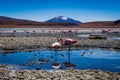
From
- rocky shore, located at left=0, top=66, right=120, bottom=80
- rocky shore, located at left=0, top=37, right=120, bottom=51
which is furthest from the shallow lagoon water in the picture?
rocky shore, located at left=0, top=37, right=120, bottom=51

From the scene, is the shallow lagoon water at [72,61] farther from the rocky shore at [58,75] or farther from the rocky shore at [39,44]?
the rocky shore at [39,44]

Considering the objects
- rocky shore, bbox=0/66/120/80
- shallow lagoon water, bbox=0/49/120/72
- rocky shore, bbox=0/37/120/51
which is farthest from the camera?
rocky shore, bbox=0/37/120/51

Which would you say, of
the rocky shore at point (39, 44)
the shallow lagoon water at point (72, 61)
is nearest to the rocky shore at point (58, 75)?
the shallow lagoon water at point (72, 61)

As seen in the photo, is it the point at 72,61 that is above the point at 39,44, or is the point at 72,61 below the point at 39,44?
below

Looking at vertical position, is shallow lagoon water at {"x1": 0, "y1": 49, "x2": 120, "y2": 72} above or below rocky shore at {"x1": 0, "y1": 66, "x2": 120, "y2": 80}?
below

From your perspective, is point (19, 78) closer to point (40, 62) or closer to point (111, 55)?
point (40, 62)

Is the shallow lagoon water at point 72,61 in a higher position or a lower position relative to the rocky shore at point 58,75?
lower

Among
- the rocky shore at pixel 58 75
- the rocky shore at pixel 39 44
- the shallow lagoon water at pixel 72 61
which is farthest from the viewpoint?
the rocky shore at pixel 39 44

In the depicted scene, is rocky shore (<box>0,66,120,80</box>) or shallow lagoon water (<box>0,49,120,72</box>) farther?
shallow lagoon water (<box>0,49,120,72</box>)

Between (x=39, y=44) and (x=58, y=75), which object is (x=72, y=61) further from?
(x=39, y=44)

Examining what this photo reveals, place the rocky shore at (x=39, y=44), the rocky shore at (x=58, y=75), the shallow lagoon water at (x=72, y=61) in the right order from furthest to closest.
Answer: the rocky shore at (x=39, y=44)
the shallow lagoon water at (x=72, y=61)
the rocky shore at (x=58, y=75)

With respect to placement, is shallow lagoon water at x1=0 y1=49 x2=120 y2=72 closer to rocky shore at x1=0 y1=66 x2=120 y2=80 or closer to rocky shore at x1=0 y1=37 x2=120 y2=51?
rocky shore at x1=0 y1=66 x2=120 y2=80

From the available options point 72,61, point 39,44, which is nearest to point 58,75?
point 72,61

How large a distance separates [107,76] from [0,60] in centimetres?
835
